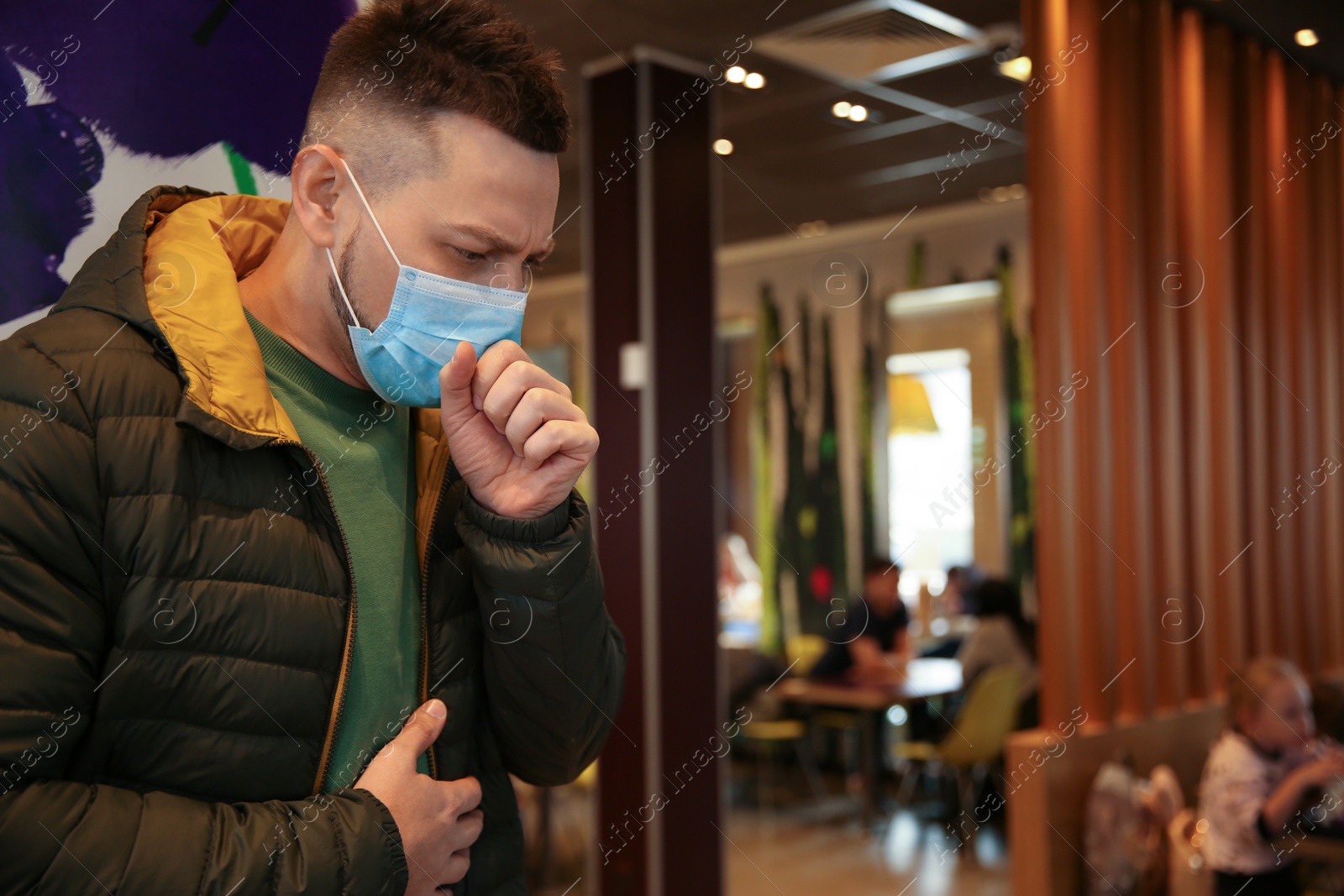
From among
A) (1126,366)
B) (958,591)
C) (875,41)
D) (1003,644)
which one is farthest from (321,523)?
(958,591)

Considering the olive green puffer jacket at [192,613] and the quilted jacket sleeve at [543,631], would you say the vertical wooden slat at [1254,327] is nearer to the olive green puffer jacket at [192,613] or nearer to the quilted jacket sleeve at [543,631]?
the quilted jacket sleeve at [543,631]

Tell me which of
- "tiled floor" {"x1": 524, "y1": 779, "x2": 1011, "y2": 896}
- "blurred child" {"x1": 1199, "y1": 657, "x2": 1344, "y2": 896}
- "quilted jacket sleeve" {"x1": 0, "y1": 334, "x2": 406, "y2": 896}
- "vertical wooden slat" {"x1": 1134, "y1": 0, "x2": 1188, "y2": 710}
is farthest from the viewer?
"tiled floor" {"x1": 524, "y1": 779, "x2": 1011, "y2": 896}

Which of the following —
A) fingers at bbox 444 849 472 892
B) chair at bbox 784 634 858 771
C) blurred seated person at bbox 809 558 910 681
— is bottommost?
chair at bbox 784 634 858 771

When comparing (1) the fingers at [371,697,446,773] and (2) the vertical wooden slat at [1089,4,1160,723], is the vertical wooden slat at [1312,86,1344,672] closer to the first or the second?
(2) the vertical wooden slat at [1089,4,1160,723]

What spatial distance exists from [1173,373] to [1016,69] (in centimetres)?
151

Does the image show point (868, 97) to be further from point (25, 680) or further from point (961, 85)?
point (25, 680)

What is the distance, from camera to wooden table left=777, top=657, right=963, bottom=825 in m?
5.91

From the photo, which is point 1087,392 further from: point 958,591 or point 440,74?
point 958,591

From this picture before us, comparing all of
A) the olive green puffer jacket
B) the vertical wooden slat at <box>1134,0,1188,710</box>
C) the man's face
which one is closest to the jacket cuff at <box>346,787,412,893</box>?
the olive green puffer jacket

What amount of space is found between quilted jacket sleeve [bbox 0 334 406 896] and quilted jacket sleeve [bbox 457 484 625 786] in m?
0.26

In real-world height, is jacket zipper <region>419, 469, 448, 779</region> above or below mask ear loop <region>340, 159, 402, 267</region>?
below

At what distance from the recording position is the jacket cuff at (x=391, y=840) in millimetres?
1054

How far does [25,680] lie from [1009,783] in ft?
10.5

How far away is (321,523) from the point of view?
3.75 feet
